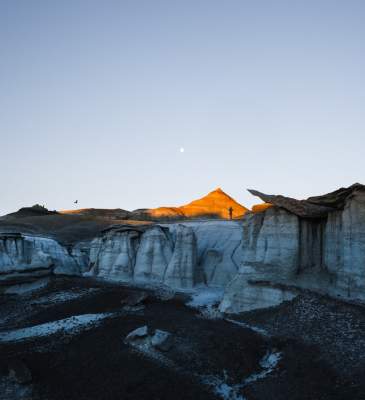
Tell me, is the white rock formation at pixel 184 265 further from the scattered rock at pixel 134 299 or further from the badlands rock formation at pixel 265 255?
the scattered rock at pixel 134 299

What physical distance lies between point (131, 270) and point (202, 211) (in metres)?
47.3

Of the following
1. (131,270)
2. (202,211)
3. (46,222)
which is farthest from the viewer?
(202,211)

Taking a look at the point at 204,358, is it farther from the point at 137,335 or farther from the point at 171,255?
the point at 171,255

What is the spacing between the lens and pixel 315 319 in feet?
58.6

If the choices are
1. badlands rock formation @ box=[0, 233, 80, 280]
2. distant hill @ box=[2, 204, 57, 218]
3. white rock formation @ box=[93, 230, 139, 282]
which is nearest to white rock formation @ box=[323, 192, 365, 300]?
white rock formation @ box=[93, 230, 139, 282]

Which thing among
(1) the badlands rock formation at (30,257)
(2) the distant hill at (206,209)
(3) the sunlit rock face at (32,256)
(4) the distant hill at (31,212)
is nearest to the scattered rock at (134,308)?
(1) the badlands rock formation at (30,257)

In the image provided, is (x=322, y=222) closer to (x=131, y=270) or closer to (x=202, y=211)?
(x=131, y=270)

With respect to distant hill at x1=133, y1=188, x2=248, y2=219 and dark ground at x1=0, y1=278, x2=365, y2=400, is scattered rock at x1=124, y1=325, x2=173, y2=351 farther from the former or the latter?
distant hill at x1=133, y1=188, x2=248, y2=219

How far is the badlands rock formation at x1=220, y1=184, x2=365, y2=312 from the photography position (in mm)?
18703

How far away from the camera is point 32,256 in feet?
126

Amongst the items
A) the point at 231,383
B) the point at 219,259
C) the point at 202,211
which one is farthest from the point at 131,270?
the point at 202,211

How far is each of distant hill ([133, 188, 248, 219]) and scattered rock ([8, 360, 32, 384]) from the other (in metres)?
62.0

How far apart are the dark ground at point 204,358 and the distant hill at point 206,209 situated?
5756 centimetres

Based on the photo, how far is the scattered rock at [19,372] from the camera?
48.2ft
